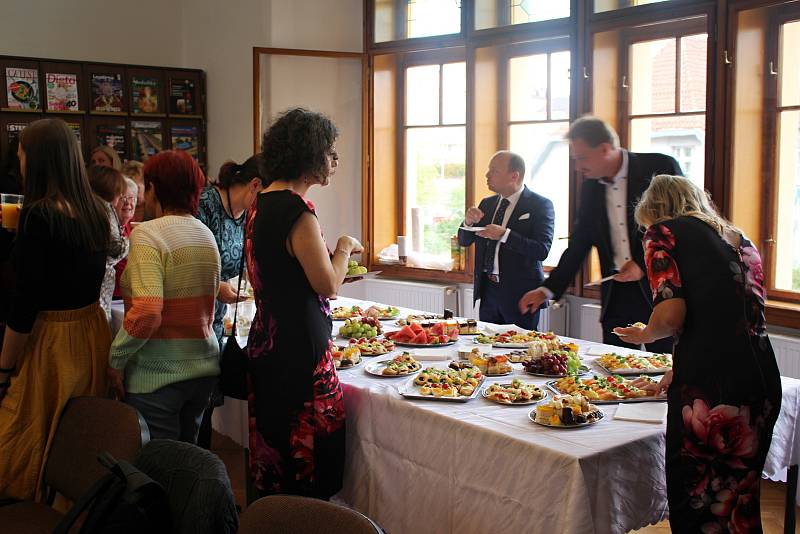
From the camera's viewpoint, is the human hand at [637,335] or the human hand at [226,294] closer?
the human hand at [637,335]

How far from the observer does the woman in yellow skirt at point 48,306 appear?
7.82 feet

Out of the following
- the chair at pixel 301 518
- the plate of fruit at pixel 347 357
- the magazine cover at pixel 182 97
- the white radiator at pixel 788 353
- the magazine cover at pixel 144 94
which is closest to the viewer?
the chair at pixel 301 518

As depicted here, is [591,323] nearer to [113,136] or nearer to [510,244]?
[510,244]

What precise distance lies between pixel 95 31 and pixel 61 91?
28.3 inches

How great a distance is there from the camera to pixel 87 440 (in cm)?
205

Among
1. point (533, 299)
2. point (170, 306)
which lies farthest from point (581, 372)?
point (170, 306)

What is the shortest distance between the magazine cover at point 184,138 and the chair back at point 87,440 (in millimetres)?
4657

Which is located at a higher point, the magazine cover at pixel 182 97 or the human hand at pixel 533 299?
the magazine cover at pixel 182 97

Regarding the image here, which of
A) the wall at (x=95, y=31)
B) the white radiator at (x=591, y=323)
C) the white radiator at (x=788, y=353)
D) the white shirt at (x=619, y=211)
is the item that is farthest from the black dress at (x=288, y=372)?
the wall at (x=95, y=31)

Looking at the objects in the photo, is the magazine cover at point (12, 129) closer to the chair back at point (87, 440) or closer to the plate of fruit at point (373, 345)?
the plate of fruit at point (373, 345)

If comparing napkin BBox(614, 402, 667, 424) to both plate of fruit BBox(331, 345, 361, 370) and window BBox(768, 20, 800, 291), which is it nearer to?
plate of fruit BBox(331, 345, 361, 370)

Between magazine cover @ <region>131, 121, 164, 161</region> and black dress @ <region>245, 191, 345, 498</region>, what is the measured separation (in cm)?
443

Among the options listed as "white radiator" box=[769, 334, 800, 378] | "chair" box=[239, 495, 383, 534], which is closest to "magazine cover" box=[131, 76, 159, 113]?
"white radiator" box=[769, 334, 800, 378]

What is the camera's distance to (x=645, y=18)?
4.64 meters
